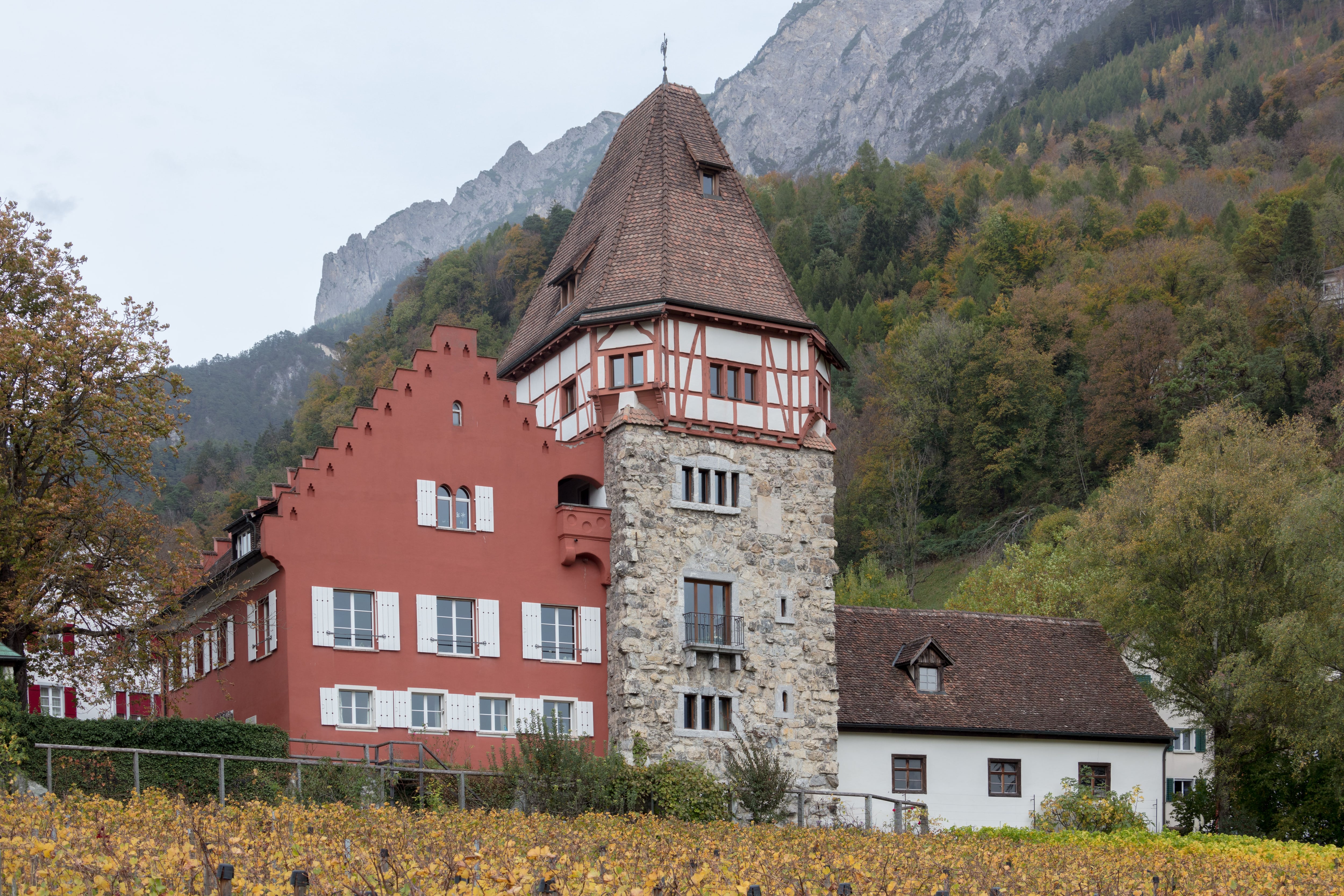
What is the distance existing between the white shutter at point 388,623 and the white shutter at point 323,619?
3.29ft

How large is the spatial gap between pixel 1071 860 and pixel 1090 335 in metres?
60.9

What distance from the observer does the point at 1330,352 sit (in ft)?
241

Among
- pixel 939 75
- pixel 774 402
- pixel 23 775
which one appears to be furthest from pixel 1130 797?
pixel 939 75

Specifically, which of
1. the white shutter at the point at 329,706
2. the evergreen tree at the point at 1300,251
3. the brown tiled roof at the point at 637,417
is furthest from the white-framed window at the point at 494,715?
the evergreen tree at the point at 1300,251

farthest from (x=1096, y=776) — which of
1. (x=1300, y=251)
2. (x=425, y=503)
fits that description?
(x=1300, y=251)

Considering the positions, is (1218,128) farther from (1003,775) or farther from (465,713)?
(465,713)

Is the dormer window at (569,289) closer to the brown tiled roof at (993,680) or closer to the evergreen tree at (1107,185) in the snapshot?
the brown tiled roof at (993,680)

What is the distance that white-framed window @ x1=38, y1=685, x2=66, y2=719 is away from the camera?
1917 inches

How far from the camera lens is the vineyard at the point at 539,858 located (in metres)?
12.7

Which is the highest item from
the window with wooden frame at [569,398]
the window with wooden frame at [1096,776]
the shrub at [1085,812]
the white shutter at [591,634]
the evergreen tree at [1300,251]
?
the evergreen tree at [1300,251]

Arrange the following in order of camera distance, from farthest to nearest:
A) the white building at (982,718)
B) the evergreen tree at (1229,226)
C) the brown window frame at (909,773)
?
the evergreen tree at (1229,226), the white building at (982,718), the brown window frame at (909,773)

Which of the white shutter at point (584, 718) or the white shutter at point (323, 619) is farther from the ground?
the white shutter at point (323, 619)

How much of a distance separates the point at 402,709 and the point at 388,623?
6.23ft

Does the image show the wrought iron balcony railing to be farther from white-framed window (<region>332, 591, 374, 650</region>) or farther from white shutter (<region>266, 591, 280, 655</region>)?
white shutter (<region>266, 591, 280, 655</region>)
